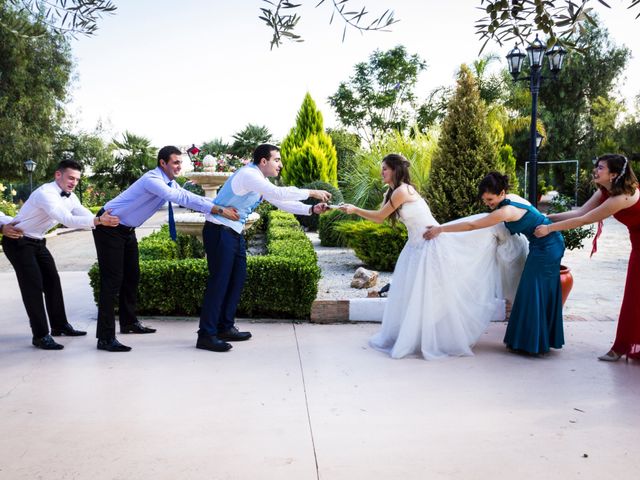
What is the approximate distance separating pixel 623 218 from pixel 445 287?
1.64 metres

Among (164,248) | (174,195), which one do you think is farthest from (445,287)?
(164,248)

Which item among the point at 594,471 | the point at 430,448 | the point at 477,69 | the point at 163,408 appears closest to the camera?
the point at 594,471

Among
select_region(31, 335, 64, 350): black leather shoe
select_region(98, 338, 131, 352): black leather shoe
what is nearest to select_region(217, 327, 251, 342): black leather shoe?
select_region(98, 338, 131, 352): black leather shoe

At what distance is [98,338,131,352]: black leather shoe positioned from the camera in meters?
5.78

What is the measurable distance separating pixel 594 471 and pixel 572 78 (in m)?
43.4

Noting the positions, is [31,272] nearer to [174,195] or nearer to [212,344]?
[174,195]

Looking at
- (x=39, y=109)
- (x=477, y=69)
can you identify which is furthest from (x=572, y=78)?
(x=39, y=109)

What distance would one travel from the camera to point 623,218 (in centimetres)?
543

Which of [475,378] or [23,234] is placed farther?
[23,234]

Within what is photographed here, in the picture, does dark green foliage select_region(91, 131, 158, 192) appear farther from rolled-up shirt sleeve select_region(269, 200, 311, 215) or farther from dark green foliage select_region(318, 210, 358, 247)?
rolled-up shirt sleeve select_region(269, 200, 311, 215)

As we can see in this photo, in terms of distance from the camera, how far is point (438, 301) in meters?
5.70

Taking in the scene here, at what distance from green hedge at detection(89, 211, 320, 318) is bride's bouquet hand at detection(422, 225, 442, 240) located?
5.16ft

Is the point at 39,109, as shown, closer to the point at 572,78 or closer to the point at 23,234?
the point at 23,234

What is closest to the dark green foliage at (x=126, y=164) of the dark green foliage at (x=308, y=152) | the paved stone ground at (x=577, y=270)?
the dark green foliage at (x=308, y=152)
